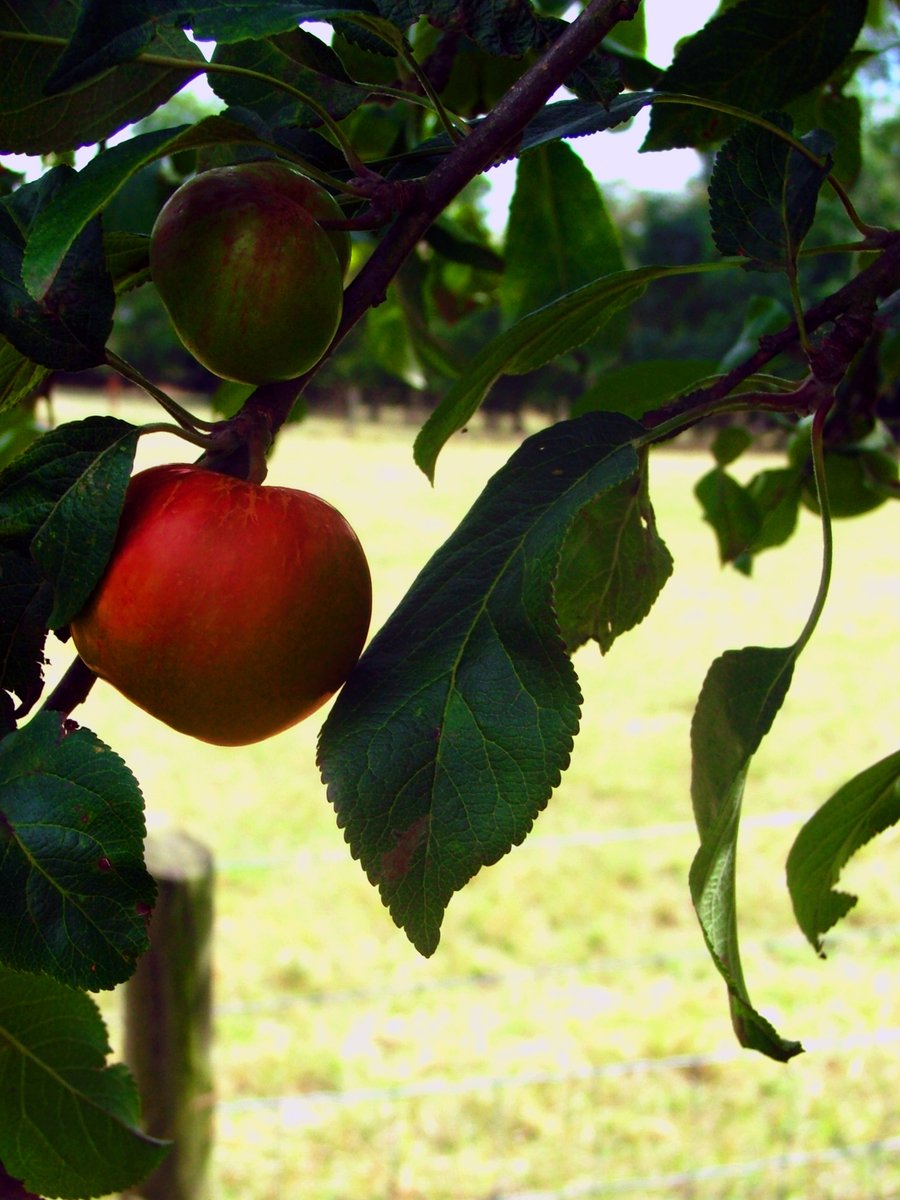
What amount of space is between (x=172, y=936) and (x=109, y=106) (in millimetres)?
1342

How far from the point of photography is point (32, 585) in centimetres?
38

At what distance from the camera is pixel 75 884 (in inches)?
13.6

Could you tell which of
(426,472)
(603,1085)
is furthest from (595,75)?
(603,1085)

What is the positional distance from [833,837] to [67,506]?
1.07ft

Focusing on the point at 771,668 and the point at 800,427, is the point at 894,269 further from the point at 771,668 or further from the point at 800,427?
the point at 800,427

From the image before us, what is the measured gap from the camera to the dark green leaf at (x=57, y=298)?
14.0 inches

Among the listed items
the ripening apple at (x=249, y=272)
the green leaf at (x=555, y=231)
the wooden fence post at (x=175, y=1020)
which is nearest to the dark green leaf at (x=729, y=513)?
the green leaf at (x=555, y=231)

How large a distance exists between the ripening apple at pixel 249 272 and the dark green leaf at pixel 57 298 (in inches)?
1.2

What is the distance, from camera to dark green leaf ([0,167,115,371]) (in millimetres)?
355

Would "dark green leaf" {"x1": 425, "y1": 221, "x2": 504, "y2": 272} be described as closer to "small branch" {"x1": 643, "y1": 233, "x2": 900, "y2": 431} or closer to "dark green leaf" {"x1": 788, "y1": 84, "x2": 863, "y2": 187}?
"dark green leaf" {"x1": 788, "y1": 84, "x2": 863, "y2": 187}

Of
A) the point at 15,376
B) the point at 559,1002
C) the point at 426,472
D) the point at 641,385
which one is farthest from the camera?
the point at 559,1002

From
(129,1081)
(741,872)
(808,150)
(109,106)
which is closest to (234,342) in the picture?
(109,106)

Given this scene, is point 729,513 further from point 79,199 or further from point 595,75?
point 79,199

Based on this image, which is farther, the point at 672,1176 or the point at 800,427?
the point at 672,1176
